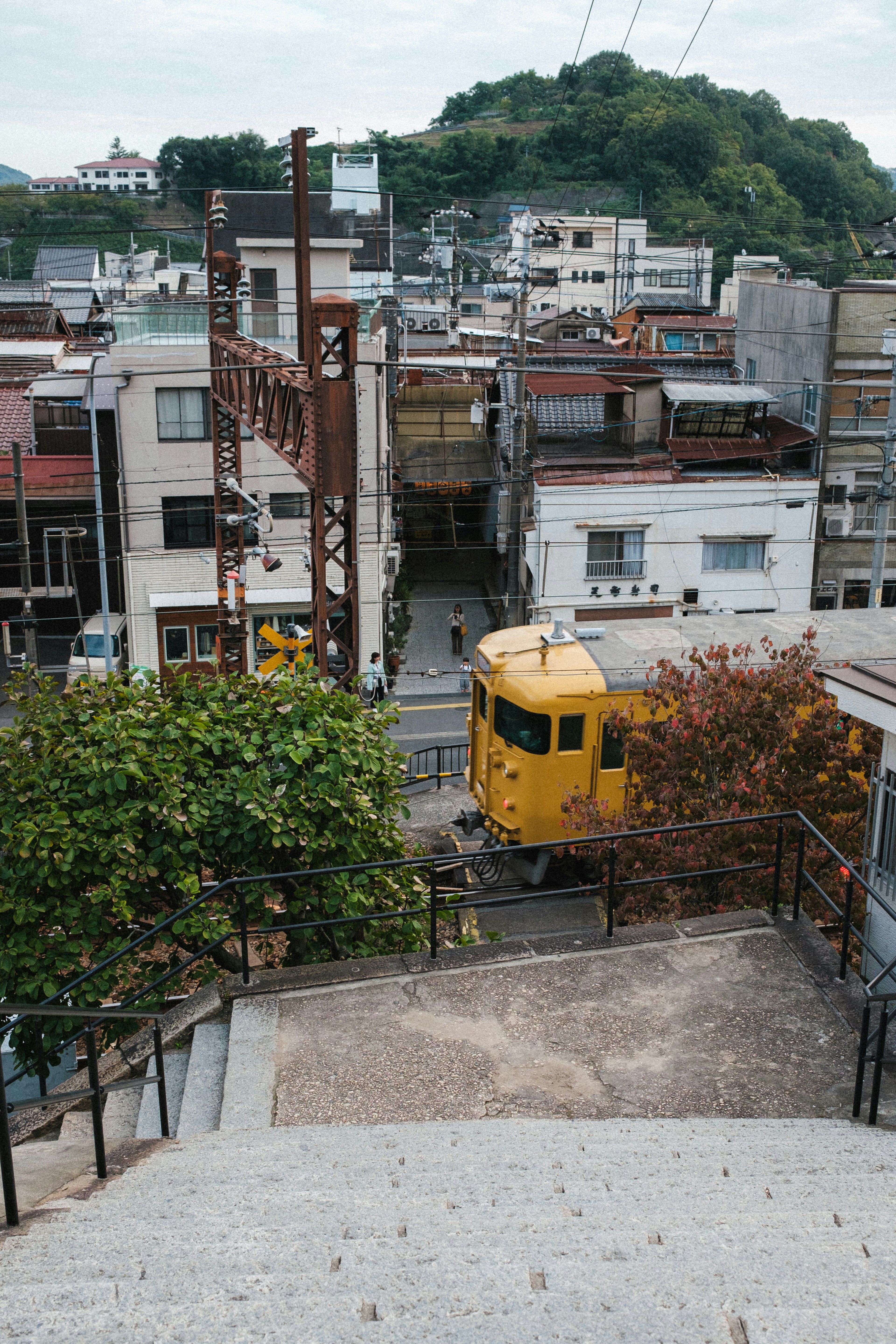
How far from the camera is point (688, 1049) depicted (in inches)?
289

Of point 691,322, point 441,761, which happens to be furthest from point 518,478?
point 691,322

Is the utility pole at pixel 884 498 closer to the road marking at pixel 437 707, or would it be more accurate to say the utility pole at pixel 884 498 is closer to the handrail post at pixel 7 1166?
the road marking at pixel 437 707

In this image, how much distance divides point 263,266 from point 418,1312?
109ft

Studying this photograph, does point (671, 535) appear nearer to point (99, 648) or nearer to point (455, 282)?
point (99, 648)

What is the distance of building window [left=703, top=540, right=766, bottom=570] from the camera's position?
30844 mm

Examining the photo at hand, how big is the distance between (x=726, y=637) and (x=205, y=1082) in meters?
10.4

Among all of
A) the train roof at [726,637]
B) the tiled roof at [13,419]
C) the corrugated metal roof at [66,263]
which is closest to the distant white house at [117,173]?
the corrugated metal roof at [66,263]

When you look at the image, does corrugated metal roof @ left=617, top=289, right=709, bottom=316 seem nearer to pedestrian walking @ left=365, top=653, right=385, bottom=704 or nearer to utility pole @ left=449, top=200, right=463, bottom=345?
utility pole @ left=449, top=200, right=463, bottom=345

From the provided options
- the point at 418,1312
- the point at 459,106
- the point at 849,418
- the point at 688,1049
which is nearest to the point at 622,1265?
the point at 418,1312

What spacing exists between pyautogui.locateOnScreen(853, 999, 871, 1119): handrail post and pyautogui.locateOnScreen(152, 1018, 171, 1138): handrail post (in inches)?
154

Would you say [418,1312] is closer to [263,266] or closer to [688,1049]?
[688,1049]

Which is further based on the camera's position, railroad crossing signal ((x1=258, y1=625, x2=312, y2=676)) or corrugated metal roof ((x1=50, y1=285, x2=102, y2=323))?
corrugated metal roof ((x1=50, y1=285, x2=102, y2=323))

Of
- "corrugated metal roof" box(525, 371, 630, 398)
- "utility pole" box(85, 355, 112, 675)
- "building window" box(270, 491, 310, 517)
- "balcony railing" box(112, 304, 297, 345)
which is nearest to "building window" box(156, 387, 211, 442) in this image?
"balcony railing" box(112, 304, 297, 345)

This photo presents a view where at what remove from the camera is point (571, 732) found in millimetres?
15055
